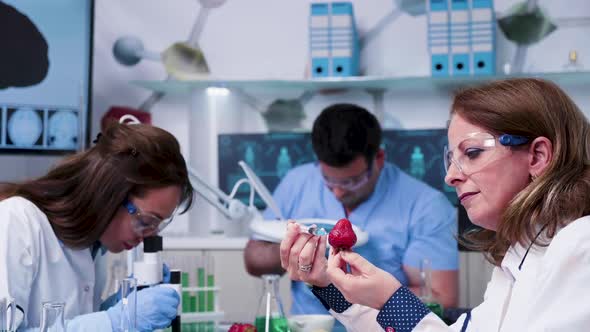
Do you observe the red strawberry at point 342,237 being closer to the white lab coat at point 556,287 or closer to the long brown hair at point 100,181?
the white lab coat at point 556,287

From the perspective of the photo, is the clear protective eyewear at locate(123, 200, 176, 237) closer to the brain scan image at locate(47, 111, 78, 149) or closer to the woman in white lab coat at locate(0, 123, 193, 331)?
the woman in white lab coat at locate(0, 123, 193, 331)

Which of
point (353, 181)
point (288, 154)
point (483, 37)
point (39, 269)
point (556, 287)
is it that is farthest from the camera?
point (288, 154)

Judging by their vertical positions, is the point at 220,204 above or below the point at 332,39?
below

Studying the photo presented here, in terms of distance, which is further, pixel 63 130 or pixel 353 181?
pixel 63 130

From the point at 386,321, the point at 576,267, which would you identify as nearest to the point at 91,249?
the point at 386,321

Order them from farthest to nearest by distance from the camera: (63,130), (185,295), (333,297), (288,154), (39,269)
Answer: (288,154) → (63,130) → (185,295) → (39,269) → (333,297)

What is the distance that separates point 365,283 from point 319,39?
2641mm

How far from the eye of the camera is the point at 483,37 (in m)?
3.91

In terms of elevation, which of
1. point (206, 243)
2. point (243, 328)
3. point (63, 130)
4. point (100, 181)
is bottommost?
point (243, 328)

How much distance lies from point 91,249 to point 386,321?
46.3 inches

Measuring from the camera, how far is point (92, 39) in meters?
4.18

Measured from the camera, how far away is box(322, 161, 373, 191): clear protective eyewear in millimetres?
3026

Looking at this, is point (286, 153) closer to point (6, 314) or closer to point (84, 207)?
point (84, 207)

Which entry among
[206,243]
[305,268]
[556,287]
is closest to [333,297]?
[305,268]
